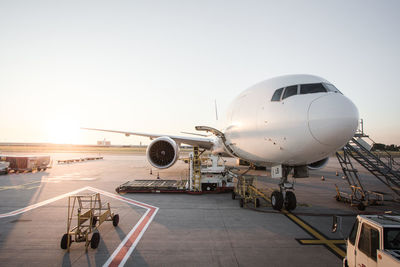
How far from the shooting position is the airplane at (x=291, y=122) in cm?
488

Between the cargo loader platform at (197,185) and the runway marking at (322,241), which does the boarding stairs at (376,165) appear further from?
the cargo loader platform at (197,185)

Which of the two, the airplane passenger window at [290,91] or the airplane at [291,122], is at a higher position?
the airplane passenger window at [290,91]

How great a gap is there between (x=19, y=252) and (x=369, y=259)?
23.5ft

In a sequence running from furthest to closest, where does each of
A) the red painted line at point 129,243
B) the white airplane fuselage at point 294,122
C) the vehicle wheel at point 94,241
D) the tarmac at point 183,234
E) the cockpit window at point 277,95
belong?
the cockpit window at point 277,95
the vehicle wheel at point 94,241
the white airplane fuselage at point 294,122
the tarmac at point 183,234
the red painted line at point 129,243

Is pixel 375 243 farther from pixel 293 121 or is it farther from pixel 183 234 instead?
pixel 183 234

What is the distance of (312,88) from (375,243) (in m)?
3.81

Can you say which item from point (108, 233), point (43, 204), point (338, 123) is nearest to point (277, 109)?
point (338, 123)

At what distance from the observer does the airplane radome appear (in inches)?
192

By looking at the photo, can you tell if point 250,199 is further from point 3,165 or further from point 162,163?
point 3,165

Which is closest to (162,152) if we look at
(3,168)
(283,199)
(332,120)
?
(283,199)

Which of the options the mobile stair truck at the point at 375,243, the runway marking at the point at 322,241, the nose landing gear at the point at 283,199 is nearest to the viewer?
the mobile stair truck at the point at 375,243

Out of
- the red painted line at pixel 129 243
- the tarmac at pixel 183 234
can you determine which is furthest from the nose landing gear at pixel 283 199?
the red painted line at pixel 129 243

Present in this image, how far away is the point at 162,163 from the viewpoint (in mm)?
11664

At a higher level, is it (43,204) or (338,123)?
(338,123)
